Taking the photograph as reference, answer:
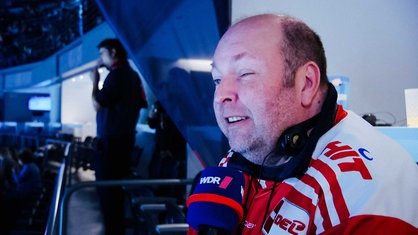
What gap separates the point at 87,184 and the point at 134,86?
81 cm

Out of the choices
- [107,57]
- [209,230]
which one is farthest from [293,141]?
[107,57]

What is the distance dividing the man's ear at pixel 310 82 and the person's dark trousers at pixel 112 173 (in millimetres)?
2056

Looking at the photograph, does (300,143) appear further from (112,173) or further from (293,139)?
(112,173)

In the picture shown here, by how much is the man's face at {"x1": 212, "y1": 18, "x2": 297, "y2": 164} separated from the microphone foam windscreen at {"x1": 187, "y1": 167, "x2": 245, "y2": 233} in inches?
2.9

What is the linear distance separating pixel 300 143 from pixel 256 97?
0.42 feet

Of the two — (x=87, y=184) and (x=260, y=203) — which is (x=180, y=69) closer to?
(x=87, y=184)

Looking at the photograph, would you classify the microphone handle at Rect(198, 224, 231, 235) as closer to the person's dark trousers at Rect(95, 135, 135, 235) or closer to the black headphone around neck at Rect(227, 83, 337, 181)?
the black headphone around neck at Rect(227, 83, 337, 181)

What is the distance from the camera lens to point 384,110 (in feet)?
5.57

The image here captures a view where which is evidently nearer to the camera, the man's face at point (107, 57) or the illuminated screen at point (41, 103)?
the man's face at point (107, 57)

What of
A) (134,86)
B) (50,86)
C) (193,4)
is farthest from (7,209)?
(50,86)

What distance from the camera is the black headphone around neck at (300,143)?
786mm

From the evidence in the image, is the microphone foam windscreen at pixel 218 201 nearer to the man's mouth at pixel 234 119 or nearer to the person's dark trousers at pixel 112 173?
the man's mouth at pixel 234 119

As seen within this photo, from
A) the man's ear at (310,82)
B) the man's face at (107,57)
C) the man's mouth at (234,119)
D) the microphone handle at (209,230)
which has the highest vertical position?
the man's face at (107,57)

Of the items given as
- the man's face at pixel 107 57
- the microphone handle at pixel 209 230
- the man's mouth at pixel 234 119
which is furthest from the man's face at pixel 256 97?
the man's face at pixel 107 57
